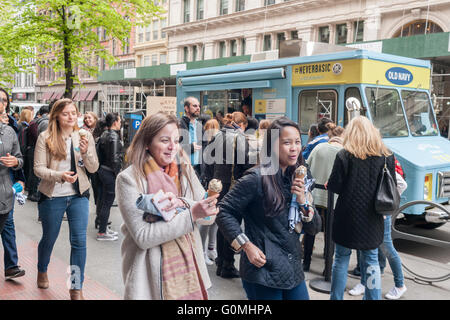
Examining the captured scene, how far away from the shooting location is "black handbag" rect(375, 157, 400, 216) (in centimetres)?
369

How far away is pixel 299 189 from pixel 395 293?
2.68m

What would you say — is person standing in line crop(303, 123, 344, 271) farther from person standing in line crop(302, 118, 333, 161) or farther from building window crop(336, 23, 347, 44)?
building window crop(336, 23, 347, 44)

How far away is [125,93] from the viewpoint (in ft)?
110

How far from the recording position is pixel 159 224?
2188mm

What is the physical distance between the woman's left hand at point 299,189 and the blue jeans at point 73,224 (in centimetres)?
226

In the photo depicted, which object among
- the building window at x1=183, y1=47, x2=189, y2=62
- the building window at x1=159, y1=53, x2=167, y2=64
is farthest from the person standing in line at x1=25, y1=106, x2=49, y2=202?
the building window at x1=159, y1=53, x2=167, y2=64

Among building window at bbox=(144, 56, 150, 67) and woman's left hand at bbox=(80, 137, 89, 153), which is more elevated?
building window at bbox=(144, 56, 150, 67)

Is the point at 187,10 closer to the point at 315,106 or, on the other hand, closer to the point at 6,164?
the point at 315,106

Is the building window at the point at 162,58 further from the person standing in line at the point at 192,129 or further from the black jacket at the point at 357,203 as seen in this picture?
the black jacket at the point at 357,203

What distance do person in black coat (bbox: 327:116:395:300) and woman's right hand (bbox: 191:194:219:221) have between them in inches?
77.6

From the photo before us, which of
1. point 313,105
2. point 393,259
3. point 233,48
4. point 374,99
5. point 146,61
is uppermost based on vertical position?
point 146,61

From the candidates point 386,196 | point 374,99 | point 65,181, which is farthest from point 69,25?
point 386,196
